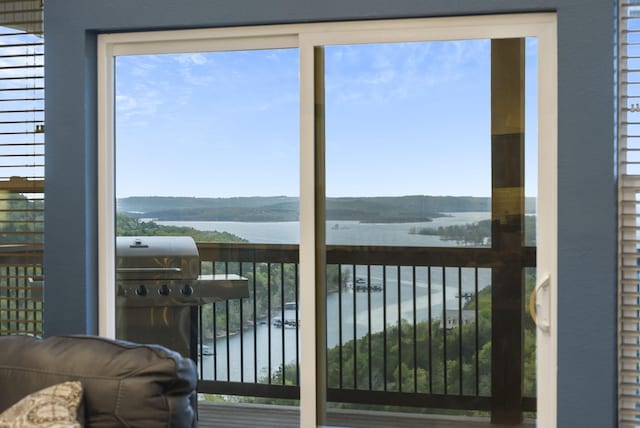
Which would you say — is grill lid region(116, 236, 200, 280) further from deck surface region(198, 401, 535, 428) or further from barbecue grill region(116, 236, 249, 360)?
deck surface region(198, 401, 535, 428)

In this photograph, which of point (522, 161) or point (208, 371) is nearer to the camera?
point (522, 161)

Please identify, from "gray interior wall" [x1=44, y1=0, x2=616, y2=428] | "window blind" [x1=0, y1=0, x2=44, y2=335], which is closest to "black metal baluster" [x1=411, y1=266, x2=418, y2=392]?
"gray interior wall" [x1=44, y1=0, x2=616, y2=428]

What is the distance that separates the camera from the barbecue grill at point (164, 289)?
2953mm

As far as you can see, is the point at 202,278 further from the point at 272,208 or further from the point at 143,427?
the point at 143,427

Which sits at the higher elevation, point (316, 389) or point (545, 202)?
point (545, 202)

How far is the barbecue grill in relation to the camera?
9.69 feet

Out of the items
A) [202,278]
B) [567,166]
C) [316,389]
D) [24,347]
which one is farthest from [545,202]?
[24,347]

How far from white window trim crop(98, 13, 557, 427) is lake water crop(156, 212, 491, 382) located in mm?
86

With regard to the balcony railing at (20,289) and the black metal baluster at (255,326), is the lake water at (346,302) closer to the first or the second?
the black metal baluster at (255,326)

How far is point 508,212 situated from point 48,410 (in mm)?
1678

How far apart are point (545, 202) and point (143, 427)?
1569 mm

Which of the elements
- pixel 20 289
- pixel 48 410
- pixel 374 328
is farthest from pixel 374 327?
pixel 20 289

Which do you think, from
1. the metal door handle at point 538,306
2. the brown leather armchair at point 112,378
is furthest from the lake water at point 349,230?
the brown leather armchair at point 112,378

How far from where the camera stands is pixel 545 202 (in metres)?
2.64
